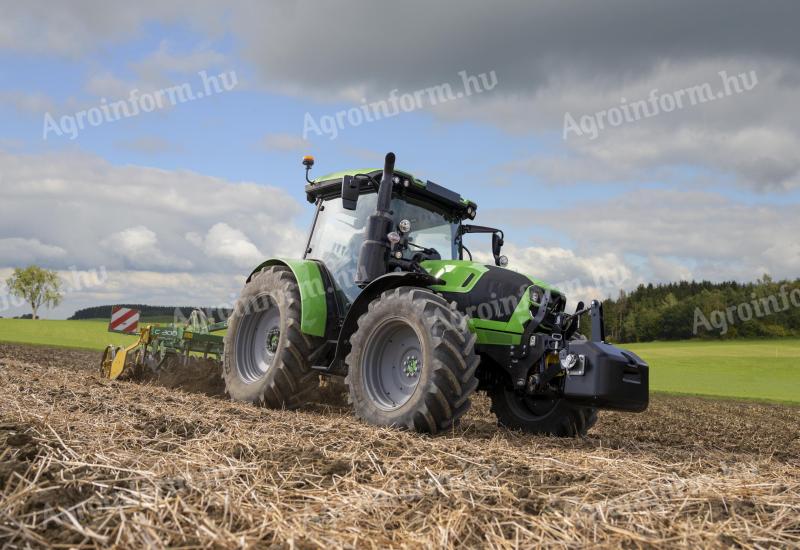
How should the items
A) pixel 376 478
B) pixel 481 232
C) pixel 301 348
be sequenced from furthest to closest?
1. pixel 481 232
2. pixel 301 348
3. pixel 376 478

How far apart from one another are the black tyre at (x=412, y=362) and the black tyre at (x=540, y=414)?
1.24m

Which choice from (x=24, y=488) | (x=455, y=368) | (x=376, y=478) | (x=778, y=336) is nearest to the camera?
(x=24, y=488)

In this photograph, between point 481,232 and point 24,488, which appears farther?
point 481,232

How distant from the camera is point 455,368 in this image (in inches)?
210

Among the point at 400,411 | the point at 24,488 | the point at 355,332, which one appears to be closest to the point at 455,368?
the point at 400,411

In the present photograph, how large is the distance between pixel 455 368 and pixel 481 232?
10.0 ft

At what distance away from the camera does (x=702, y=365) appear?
3075cm

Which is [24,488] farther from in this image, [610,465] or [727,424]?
[727,424]

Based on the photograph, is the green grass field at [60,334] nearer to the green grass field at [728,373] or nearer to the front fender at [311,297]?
the green grass field at [728,373]

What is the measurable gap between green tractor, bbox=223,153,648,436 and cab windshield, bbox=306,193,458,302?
0.7 inches

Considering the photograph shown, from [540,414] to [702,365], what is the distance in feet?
89.6

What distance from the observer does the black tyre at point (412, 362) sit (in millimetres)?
5305

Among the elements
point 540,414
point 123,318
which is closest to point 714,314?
point 123,318

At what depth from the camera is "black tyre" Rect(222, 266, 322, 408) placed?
22.7 ft
